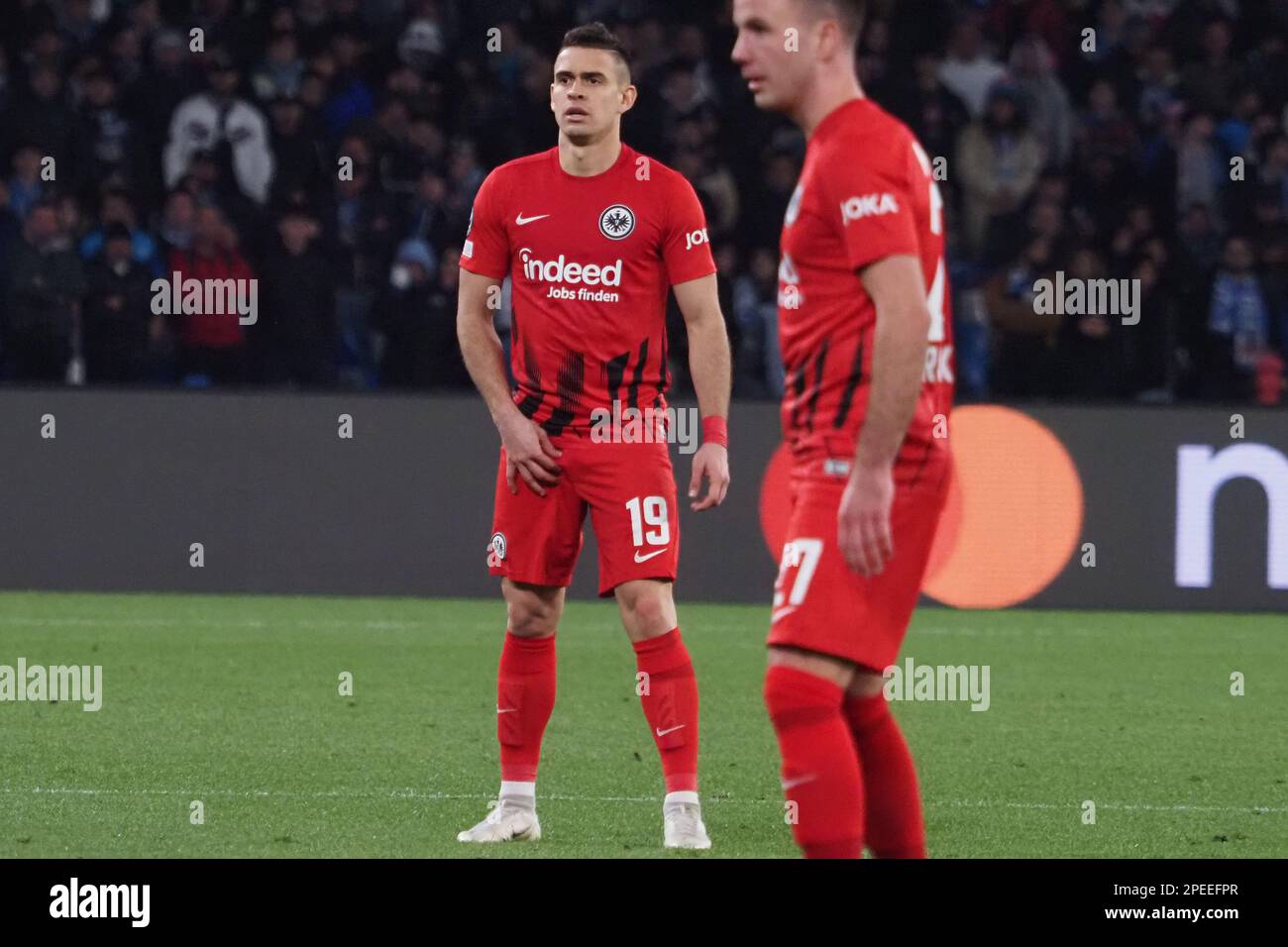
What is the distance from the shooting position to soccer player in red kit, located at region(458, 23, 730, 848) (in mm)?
6324

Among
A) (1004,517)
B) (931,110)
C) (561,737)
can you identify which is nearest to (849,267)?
(561,737)

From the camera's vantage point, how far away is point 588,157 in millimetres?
6441

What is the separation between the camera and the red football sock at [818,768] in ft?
14.8

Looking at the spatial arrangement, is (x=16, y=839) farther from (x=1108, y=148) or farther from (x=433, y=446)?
(x=1108, y=148)

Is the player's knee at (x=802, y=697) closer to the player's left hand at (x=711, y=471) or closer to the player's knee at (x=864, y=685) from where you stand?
the player's knee at (x=864, y=685)

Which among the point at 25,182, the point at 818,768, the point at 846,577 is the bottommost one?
the point at 818,768

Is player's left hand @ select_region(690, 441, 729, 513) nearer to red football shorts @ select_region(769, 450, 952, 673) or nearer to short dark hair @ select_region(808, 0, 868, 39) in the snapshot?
red football shorts @ select_region(769, 450, 952, 673)

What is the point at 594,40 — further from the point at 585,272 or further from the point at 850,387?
the point at 850,387

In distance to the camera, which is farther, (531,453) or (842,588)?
(531,453)

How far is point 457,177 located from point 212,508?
3150 millimetres

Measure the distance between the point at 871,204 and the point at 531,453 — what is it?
6.88 feet

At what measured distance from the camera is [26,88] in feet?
52.8

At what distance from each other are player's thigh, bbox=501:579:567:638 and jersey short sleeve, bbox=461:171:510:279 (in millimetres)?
900

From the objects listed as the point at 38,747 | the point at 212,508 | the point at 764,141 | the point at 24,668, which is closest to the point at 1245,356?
the point at 764,141
